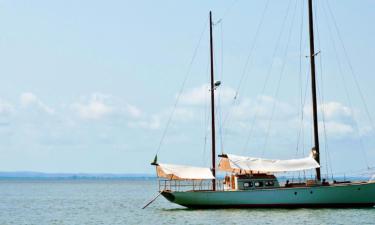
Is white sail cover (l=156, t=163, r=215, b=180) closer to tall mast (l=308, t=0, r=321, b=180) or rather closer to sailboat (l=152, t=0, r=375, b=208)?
sailboat (l=152, t=0, r=375, b=208)

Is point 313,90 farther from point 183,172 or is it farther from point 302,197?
point 183,172

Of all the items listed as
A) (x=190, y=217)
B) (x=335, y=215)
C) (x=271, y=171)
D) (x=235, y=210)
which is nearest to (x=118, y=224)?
(x=190, y=217)

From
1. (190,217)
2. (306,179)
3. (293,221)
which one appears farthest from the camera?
(306,179)

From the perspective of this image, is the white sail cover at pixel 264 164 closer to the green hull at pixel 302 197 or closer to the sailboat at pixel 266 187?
the sailboat at pixel 266 187

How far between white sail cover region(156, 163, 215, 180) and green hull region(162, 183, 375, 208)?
6.94ft

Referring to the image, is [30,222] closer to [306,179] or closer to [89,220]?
[89,220]

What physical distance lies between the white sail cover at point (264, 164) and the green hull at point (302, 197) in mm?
2161

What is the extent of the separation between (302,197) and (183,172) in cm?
1028

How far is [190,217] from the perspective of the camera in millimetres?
55062

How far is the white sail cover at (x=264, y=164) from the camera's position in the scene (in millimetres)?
58062

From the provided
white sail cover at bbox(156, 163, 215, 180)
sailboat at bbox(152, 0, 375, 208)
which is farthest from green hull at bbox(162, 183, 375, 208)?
white sail cover at bbox(156, 163, 215, 180)

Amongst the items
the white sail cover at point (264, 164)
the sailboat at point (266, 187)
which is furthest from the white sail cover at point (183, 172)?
the white sail cover at point (264, 164)

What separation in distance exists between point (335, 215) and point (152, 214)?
17.6 m

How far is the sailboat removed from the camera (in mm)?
56312
